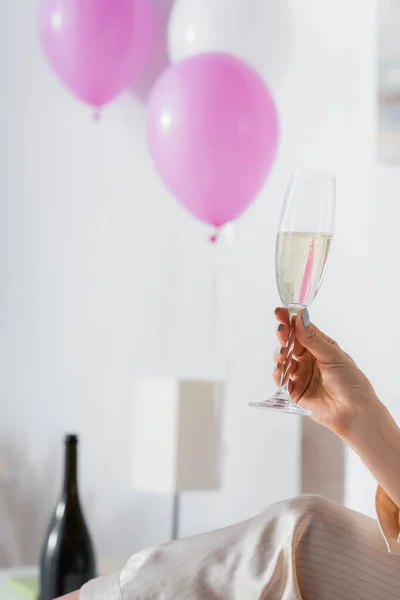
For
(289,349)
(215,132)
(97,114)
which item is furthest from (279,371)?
(97,114)

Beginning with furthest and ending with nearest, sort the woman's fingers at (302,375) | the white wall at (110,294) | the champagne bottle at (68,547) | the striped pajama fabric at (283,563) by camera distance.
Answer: the white wall at (110,294) < the champagne bottle at (68,547) < the woman's fingers at (302,375) < the striped pajama fabric at (283,563)

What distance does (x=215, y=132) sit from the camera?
1962mm

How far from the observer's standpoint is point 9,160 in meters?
2.44

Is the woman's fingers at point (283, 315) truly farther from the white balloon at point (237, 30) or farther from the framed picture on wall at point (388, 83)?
the white balloon at point (237, 30)

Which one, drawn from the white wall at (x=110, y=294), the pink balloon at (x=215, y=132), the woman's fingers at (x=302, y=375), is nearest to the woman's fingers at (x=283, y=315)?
the woman's fingers at (x=302, y=375)

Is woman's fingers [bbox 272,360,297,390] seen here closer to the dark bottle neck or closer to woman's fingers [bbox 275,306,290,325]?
woman's fingers [bbox 275,306,290,325]

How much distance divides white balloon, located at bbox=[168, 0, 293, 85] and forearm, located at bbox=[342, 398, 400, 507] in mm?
1145

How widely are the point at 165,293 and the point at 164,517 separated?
0.59 meters

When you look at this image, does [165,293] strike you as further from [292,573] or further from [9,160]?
[292,573]

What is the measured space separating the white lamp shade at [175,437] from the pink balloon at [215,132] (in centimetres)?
41

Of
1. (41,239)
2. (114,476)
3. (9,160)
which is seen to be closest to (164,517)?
(114,476)

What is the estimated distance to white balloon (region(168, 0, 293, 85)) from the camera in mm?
2121

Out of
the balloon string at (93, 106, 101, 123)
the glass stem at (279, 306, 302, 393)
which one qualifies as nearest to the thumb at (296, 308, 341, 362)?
the glass stem at (279, 306, 302, 393)

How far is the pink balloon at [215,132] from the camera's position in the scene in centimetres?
197
